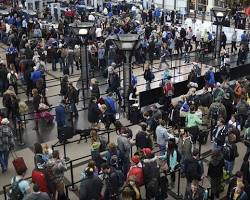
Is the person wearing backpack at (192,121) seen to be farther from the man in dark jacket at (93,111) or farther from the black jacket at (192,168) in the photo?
the man in dark jacket at (93,111)

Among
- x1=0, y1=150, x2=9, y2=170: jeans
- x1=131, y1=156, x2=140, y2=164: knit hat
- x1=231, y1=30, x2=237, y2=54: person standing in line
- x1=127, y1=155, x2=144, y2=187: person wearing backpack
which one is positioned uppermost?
x1=231, y1=30, x2=237, y2=54: person standing in line

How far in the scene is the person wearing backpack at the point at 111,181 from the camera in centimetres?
898

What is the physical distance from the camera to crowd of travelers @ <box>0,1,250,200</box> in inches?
353

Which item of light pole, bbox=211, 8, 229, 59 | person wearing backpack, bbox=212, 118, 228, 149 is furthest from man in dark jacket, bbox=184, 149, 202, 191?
light pole, bbox=211, 8, 229, 59

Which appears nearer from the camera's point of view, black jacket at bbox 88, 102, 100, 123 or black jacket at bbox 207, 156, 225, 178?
black jacket at bbox 207, 156, 225, 178

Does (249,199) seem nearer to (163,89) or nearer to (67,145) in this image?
(67,145)

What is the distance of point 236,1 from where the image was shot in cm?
3406

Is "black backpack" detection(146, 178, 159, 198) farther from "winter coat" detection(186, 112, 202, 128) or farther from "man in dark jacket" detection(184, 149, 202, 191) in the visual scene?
"winter coat" detection(186, 112, 202, 128)

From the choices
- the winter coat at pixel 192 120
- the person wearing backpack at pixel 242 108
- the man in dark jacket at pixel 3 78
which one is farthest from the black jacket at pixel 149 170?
the man in dark jacket at pixel 3 78

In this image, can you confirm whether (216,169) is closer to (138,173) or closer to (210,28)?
(138,173)

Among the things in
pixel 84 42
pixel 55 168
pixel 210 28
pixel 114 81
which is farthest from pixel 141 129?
pixel 210 28

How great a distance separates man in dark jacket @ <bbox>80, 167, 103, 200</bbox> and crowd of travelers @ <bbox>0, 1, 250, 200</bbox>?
0.07 ft

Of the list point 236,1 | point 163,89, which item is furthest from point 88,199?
point 236,1

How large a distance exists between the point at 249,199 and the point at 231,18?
2574 centimetres
